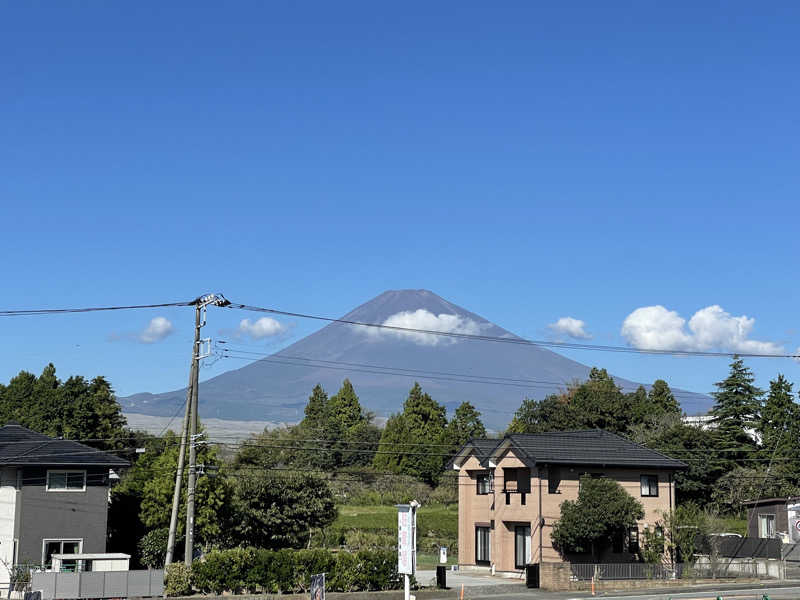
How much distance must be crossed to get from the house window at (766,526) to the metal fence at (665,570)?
34.0ft

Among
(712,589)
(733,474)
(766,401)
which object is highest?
(766,401)

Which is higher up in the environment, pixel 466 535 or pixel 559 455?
pixel 559 455

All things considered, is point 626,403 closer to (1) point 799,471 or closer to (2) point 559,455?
(1) point 799,471

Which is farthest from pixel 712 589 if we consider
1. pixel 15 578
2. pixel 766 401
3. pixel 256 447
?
pixel 766 401

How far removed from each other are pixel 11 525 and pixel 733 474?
56.5 m

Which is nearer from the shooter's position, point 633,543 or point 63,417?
point 633,543

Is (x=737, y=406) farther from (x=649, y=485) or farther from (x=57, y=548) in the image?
(x=57, y=548)

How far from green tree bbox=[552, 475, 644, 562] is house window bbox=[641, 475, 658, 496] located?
10.0 feet

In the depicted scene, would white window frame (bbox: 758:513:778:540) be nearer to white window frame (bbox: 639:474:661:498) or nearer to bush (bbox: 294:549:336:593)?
white window frame (bbox: 639:474:661:498)

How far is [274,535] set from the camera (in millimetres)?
55031

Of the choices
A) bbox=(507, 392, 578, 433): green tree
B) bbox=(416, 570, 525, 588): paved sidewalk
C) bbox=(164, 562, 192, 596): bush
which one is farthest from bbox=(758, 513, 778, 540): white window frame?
bbox=(507, 392, 578, 433): green tree

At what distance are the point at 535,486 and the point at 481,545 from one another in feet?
22.7

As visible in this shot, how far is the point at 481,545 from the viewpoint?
60.3 m

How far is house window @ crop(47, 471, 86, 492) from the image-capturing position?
47.9 metres
